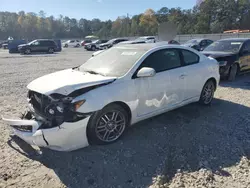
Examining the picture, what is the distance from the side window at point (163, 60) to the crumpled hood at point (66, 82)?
Answer: 0.90 meters

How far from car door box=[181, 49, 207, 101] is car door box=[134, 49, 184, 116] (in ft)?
0.54

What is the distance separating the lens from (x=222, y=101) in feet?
19.7

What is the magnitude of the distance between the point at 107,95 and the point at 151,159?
113cm

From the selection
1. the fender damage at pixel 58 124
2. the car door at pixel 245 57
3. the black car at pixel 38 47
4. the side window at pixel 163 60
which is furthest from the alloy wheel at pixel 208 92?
the black car at pixel 38 47

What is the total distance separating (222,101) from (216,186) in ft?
12.0

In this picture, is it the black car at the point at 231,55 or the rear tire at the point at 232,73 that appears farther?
the rear tire at the point at 232,73

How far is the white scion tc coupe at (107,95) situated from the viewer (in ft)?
10.5

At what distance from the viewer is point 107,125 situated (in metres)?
3.60

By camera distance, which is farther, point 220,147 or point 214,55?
point 214,55

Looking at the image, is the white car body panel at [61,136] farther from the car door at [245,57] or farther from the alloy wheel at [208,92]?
the car door at [245,57]

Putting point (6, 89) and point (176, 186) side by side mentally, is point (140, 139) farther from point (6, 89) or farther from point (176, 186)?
point (6, 89)

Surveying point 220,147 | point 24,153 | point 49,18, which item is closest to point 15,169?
point 24,153

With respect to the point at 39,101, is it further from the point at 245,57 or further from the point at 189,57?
the point at 245,57

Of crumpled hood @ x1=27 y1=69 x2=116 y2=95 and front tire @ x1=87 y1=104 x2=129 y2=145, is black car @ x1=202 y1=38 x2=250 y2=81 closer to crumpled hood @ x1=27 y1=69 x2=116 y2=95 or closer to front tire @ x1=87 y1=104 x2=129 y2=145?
front tire @ x1=87 y1=104 x2=129 y2=145
